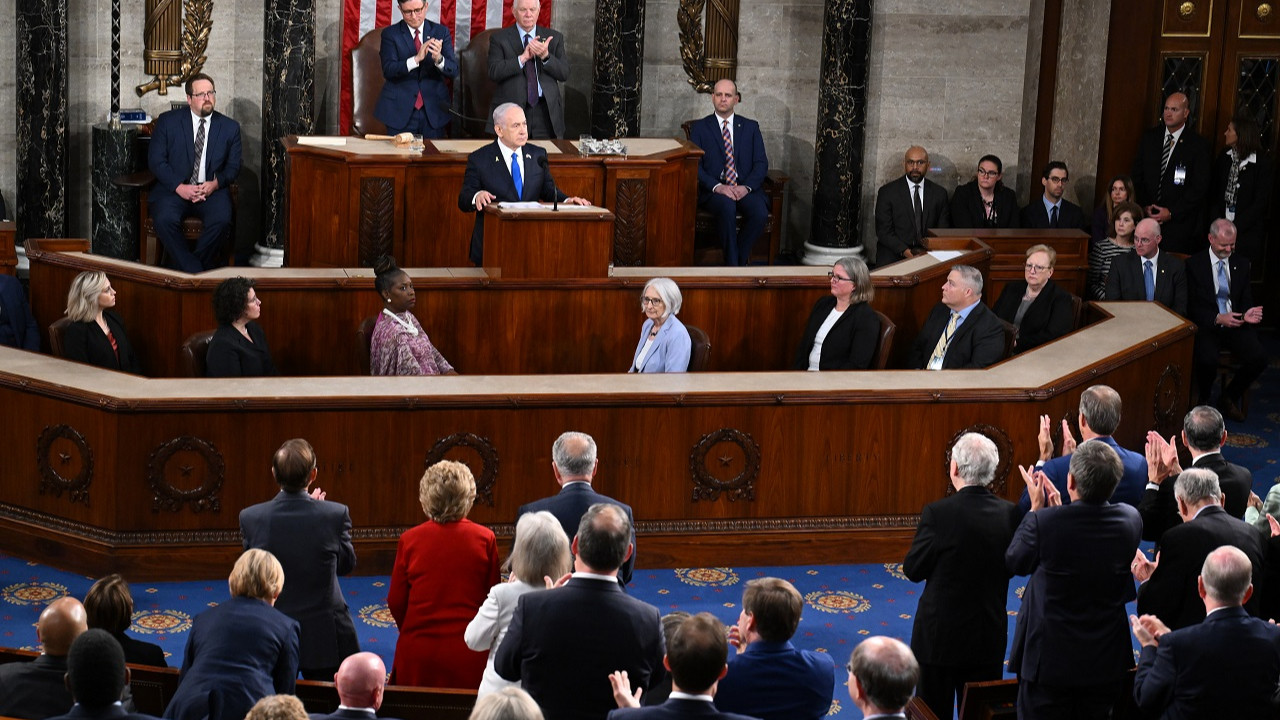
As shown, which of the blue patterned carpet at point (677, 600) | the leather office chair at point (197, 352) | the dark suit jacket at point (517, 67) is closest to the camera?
the blue patterned carpet at point (677, 600)

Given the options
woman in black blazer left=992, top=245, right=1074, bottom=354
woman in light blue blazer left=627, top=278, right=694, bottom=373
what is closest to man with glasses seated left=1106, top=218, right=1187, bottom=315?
woman in black blazer left=992, top=245, right=1074, bottom=354

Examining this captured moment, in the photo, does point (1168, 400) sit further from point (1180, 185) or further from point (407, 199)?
point (407, 199)

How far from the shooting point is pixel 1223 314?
34.1ft

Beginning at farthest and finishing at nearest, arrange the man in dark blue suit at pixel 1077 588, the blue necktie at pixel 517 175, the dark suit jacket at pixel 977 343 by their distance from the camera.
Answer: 1. the blue necktie at pixel 517 175
2. the dark suit jacket at pixel 977 343
3. the man in dark blue suit at pixel 1077 588

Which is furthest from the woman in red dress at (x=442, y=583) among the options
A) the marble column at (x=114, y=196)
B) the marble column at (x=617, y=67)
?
the marble column at (x=617, y=67)

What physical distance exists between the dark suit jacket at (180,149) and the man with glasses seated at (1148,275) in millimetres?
5707

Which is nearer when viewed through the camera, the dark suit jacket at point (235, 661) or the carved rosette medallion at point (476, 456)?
the dark suit jacket at point (235, 661)

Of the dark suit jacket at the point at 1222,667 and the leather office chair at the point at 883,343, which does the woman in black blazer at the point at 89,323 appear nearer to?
the leather office chair at the point at 883,343

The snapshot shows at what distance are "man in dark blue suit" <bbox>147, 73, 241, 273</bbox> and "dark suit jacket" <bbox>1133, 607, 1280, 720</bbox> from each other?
7767mm

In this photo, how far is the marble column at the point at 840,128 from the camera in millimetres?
12258

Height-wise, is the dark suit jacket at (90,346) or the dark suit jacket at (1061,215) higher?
the dark suit jacket at (1061,215)

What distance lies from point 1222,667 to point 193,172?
26.6 feet

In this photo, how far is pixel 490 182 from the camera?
9391 millimetres

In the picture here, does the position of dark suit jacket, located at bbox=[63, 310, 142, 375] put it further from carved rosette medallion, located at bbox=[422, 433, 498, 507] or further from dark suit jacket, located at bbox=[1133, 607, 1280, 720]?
dark suit jacket, located at bbox=[1133, 607, 1280, 720]
